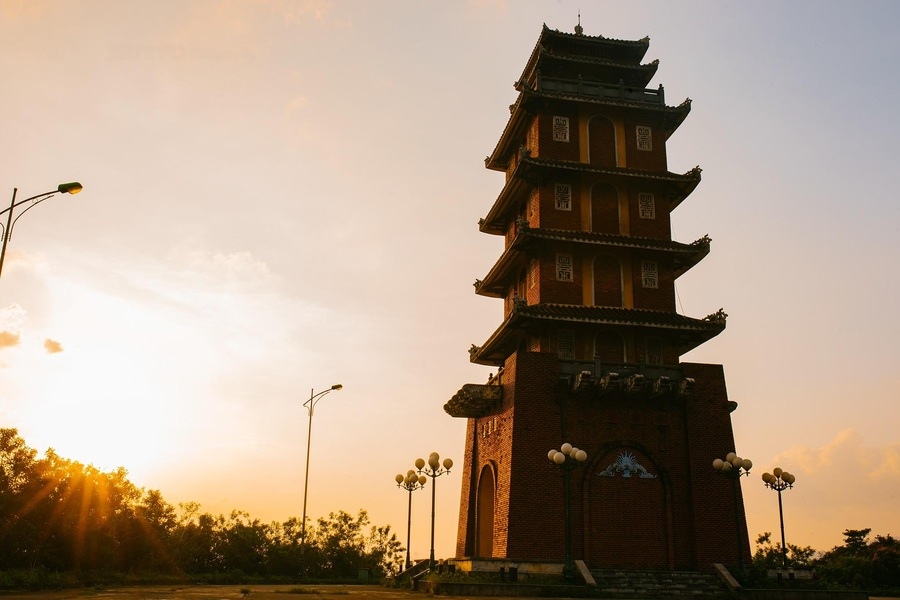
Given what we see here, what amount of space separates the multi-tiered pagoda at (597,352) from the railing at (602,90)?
0.06 meters

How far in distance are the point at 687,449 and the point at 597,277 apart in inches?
297

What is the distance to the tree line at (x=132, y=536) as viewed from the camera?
1266 inches

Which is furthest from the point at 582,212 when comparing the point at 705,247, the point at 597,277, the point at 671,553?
the point at 671,553

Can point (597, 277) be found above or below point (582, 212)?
below

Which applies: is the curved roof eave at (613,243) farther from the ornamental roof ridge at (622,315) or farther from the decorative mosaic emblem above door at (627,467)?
the decorative mosaic emblem above door at (627,467)

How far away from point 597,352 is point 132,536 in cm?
2266

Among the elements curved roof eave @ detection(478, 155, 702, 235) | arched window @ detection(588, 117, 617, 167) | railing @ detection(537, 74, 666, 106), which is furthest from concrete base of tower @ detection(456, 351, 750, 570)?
railing @ detection(537, 74, 666, 106)

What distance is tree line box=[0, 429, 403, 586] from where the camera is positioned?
105 ft

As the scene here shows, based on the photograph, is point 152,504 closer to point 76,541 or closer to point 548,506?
point 76,541

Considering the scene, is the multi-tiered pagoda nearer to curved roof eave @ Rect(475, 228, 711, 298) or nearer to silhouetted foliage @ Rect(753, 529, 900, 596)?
curved roof eave @ Rect(475, 228, 711, 298)

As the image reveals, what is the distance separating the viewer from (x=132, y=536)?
36781 mm

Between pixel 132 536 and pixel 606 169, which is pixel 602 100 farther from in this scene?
pixel 132 536

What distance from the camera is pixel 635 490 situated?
29.5 metres

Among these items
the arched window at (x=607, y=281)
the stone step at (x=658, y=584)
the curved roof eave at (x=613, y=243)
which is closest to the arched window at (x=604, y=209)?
the curved roof eave at (x=613, y=243)
